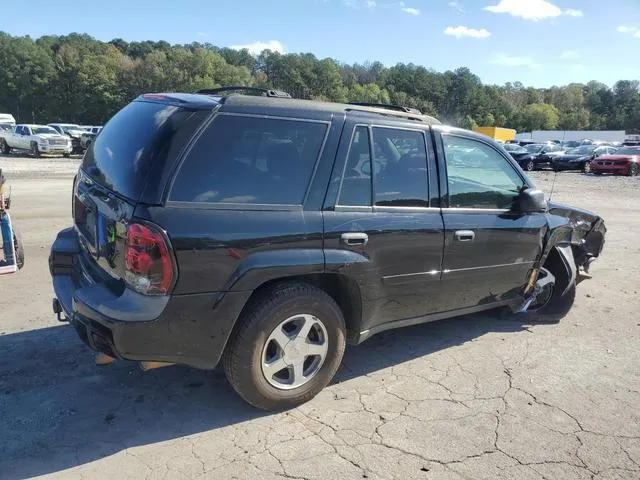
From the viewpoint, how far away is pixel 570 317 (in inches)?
210

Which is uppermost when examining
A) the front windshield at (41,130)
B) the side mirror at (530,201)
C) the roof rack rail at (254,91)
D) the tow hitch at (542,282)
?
the front windshield at (41,130)

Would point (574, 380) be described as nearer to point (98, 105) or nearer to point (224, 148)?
point (224, 148)

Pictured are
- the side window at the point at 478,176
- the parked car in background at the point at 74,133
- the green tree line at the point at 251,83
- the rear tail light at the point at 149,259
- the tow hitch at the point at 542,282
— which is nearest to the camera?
the rear tail light at the point at 149,259

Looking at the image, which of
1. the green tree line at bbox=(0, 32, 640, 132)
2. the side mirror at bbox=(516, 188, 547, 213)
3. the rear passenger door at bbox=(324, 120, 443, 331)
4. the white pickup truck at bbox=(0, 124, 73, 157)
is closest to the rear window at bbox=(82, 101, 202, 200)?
the rear passenger door at bbox=(324, 120, 443, 331)

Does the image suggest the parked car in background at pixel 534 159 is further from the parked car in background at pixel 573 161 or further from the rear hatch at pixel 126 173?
the rear hatch at pixel 126 173

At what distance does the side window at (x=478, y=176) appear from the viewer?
158 inches

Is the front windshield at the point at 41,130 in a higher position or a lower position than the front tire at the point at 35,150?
higher

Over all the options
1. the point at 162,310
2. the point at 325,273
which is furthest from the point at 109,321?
the point at 325,273

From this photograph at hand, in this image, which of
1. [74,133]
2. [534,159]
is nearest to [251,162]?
[534,159]

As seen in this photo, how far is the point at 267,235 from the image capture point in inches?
118

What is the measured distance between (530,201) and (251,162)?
8.14 feet

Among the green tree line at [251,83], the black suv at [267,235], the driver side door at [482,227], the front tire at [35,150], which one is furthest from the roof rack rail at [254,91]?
the green tree line at [251,83]

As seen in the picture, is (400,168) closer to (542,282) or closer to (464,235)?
(464,235)

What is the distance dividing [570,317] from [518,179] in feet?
5.68
